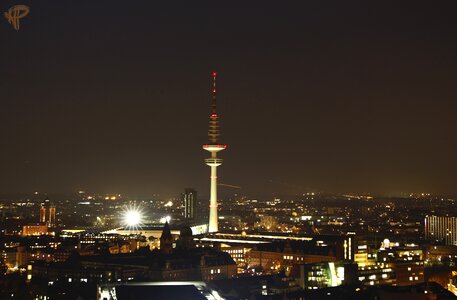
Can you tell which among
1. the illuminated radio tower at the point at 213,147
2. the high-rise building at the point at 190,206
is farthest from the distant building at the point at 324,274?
the high-rise building at the point at 190,206

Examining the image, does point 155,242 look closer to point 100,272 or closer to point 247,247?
point 247,247

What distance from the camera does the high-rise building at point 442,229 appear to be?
80.6 m

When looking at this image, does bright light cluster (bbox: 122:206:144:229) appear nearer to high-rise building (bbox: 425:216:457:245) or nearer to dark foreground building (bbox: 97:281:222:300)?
high-rise building (bbox: 425:216:457:245)

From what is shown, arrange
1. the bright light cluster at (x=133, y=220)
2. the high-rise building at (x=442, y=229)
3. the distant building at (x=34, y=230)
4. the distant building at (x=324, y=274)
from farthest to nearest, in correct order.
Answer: the bright light cluster at (x=133, y=220), the high-rise building at (x=442, y=229), the distant building at (x=34, y=230), the distant building at (x=324, y=274)

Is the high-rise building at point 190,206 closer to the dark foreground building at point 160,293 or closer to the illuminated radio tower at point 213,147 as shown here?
the illuminated radio tower at point 213,147

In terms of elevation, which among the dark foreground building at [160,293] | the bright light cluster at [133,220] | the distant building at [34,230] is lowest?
the dark foreground building at [160,293]

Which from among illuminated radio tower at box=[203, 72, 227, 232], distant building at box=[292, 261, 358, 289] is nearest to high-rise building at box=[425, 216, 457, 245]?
illuminated radio tower at box=[203, 72, 227, 232]

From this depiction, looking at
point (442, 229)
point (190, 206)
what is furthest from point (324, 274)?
point (190, 206)

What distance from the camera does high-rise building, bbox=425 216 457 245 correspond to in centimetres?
8062

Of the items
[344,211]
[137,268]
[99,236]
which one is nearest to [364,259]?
[137,268]

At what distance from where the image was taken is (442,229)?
82.8 metres

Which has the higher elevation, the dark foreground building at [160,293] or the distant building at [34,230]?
the distant building at [34,230]

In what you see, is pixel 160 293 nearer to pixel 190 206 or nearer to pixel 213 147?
pixel 213 147

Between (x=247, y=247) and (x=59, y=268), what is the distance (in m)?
16.6
